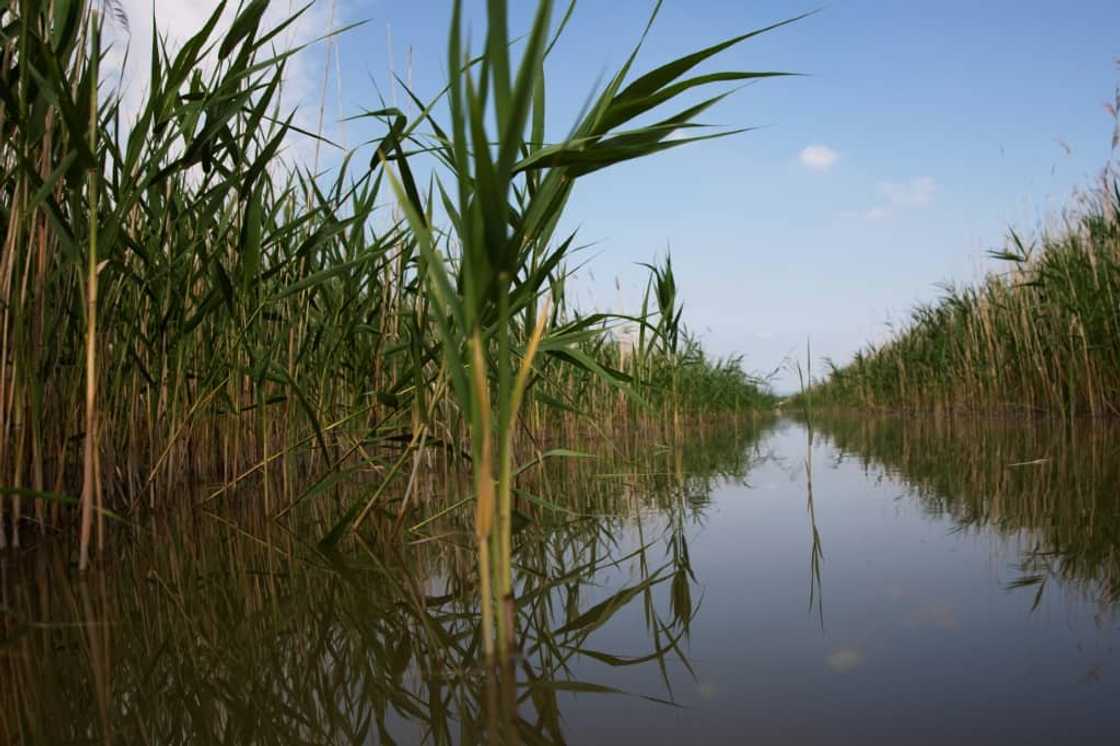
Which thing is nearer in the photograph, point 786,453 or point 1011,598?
point 1011,598

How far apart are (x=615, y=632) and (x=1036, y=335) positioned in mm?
5101

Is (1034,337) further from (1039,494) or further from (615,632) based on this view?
(615,632)

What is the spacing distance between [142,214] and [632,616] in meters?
1.89

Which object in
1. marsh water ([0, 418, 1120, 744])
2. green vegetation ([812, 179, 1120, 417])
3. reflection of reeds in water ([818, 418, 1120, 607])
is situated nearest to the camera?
marsh water ([0, 418, 1120, 744])

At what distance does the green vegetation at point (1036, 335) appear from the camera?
4.33 m

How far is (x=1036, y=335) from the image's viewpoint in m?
4.83

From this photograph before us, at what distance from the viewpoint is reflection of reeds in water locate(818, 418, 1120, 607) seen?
989 millimetres

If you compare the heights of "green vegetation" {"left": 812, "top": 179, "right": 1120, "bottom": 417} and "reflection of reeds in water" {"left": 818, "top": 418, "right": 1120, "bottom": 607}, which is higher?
"green vegetation" {"left": 812, "top": 179, "right": 1120, "bottom": 417}

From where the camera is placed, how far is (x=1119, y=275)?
14.1 ft

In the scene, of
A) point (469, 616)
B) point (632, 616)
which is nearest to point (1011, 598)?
point (632, 616)

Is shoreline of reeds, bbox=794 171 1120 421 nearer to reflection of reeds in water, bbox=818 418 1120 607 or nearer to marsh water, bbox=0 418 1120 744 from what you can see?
reflection of reeds in water, bbox=818 418 1120 607

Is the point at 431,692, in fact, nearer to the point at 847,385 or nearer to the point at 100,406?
→ the point at 100,406

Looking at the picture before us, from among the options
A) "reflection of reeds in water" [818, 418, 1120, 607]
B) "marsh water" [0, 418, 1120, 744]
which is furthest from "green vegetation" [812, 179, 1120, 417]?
"marsh water" [0, 418, 1120, 744]

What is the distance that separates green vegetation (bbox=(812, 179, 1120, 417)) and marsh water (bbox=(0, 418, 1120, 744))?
3076 mm
